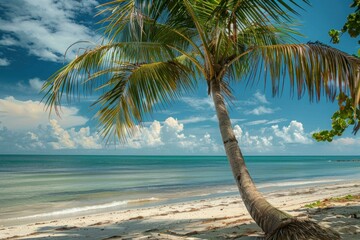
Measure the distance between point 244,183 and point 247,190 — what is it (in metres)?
0.10

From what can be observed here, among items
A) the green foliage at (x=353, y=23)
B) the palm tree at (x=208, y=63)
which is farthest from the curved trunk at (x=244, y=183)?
the green foliage at (x=353, y=23)

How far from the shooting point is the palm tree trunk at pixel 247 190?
3.85 m

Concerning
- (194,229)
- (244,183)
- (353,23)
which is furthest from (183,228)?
(353,23)

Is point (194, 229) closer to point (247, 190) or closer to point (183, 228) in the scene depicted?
point (183, 228)

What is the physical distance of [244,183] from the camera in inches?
177

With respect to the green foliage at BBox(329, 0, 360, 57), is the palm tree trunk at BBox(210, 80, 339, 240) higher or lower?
lower

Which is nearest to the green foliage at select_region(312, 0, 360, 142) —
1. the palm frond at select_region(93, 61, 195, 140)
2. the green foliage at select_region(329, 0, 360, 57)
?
the green foliage at select_region(329, 0, 360, 57)

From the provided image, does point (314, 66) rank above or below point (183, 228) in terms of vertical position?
above

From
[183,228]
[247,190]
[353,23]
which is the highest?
[353,23]

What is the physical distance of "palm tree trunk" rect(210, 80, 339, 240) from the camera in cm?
385

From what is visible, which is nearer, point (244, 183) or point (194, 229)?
point (244, 183)

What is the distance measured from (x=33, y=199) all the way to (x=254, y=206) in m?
13.2

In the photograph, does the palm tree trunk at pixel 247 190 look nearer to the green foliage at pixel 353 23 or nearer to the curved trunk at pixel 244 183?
the curved trunk at pixel 244 183

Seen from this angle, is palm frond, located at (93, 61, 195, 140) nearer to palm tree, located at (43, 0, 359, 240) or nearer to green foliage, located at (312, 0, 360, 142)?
palm tree, located at (43, 0, 359, 240)
